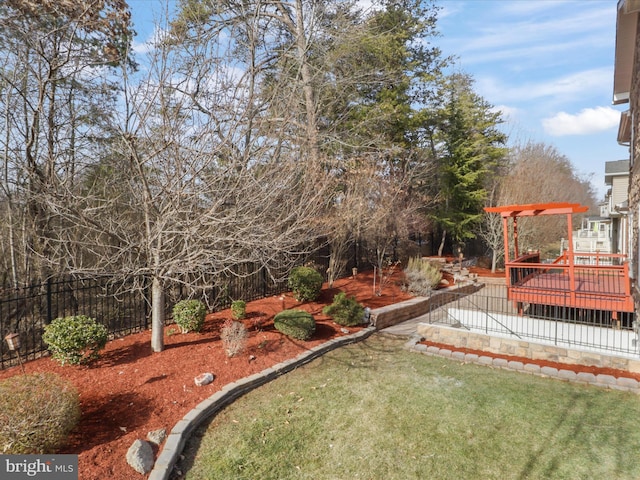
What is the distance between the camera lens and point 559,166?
37750 millimetres

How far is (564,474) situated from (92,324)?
6.48 meters

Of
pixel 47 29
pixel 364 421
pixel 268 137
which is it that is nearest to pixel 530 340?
pixel 364 421

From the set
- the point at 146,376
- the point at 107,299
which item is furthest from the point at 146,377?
the point at 107,299

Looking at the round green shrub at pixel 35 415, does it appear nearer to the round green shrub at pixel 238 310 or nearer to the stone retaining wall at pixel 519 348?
the round green shrub at pixel 238 310

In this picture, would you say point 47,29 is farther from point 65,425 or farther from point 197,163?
point 65,425

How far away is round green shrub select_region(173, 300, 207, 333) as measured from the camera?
6969 mm

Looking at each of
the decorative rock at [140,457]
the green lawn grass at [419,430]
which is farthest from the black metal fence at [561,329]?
the decorative rock at [140,457]

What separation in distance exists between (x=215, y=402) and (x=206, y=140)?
3677mm

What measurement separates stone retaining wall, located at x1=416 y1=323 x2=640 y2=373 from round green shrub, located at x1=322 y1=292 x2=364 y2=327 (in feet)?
4.79

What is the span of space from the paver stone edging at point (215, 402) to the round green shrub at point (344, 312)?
614 mm

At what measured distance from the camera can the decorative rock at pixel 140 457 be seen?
3574 millimetres

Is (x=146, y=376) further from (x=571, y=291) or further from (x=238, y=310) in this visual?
(x=571, y=291)

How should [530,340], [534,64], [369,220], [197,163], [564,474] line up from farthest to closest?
[369,220]
[534,64]
[530,340]
[197,163]
[564,474]

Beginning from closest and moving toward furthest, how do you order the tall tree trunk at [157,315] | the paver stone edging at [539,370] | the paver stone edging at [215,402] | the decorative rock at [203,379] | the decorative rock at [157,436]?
the paver stone edging at [215,402] → the decorative rock at [157,436] → the decorative rock at [203,379] → the paver stone edging at [539,370] → the tall tree trunk at [157,315]
